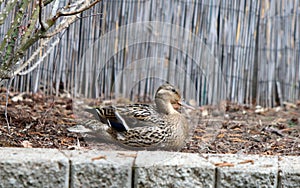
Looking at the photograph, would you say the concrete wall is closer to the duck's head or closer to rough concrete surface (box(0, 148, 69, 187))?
rough concrete surface (box(0, 148, 69, 187))

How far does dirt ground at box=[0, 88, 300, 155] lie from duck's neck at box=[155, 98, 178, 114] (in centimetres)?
30

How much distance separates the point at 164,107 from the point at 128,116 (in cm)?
31

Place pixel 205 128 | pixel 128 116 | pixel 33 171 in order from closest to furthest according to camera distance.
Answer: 1. pixel 33 171
2. pixel 128 116
3. pixel 205 128

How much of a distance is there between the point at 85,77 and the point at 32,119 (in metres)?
1.35

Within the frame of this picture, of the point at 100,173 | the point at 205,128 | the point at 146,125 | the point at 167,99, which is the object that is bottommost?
the point at 205,128

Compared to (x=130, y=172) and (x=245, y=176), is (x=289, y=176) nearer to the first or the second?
(x=245, y=176)

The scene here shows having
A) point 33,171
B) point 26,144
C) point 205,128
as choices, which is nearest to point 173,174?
point 33,171

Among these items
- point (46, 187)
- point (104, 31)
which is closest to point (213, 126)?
point (104, 31)

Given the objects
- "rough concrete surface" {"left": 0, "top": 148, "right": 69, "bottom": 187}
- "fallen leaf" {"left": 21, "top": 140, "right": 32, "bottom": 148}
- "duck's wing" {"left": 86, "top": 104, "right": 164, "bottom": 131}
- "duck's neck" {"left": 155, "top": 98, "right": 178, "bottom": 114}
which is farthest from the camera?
"duck's neck" {"left": 155, "top": 98, "right": 178, "bottom": 114}

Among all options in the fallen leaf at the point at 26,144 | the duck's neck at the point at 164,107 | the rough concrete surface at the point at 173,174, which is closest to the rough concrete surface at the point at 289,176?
the rough concrete surface at the point at 173,174

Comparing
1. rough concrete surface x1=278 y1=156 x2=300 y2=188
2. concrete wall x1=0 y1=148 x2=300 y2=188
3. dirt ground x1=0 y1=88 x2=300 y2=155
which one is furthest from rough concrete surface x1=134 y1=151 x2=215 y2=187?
dirt ground x1=0 y1=88 x2=300 y2=155

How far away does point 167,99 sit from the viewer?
470 centimetres

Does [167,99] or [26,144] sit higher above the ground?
[167,99]

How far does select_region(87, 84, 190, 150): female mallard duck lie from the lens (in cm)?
432
